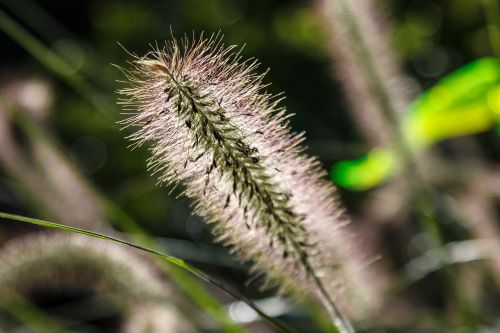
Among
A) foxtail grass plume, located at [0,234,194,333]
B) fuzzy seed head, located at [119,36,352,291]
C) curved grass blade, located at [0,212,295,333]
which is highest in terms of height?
foxtail grass plume, located at [0,234,194,333]

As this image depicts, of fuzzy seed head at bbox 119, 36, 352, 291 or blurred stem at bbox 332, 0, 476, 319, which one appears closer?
fuzzy seed head at bbox 119, 36, 352, 291

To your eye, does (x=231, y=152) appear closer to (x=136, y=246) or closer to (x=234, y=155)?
(x=234, y=155)

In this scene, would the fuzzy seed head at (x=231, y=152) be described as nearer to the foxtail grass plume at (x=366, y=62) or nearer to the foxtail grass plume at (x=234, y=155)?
the foxtail grass plume at (x=234, y=155)

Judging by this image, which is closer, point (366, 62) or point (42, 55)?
point (42, 55)

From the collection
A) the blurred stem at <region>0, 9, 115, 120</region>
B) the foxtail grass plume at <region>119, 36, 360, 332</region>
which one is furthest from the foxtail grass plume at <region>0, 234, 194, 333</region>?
the foxtail grass plume at <region>119, 36, 360, 332</region>

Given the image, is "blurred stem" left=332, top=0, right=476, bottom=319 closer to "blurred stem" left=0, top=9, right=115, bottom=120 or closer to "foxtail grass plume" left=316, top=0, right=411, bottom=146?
"foxtail grass plume" left=316, top=0, right=411, bottom=146

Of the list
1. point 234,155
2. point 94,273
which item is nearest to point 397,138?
point 94,273
